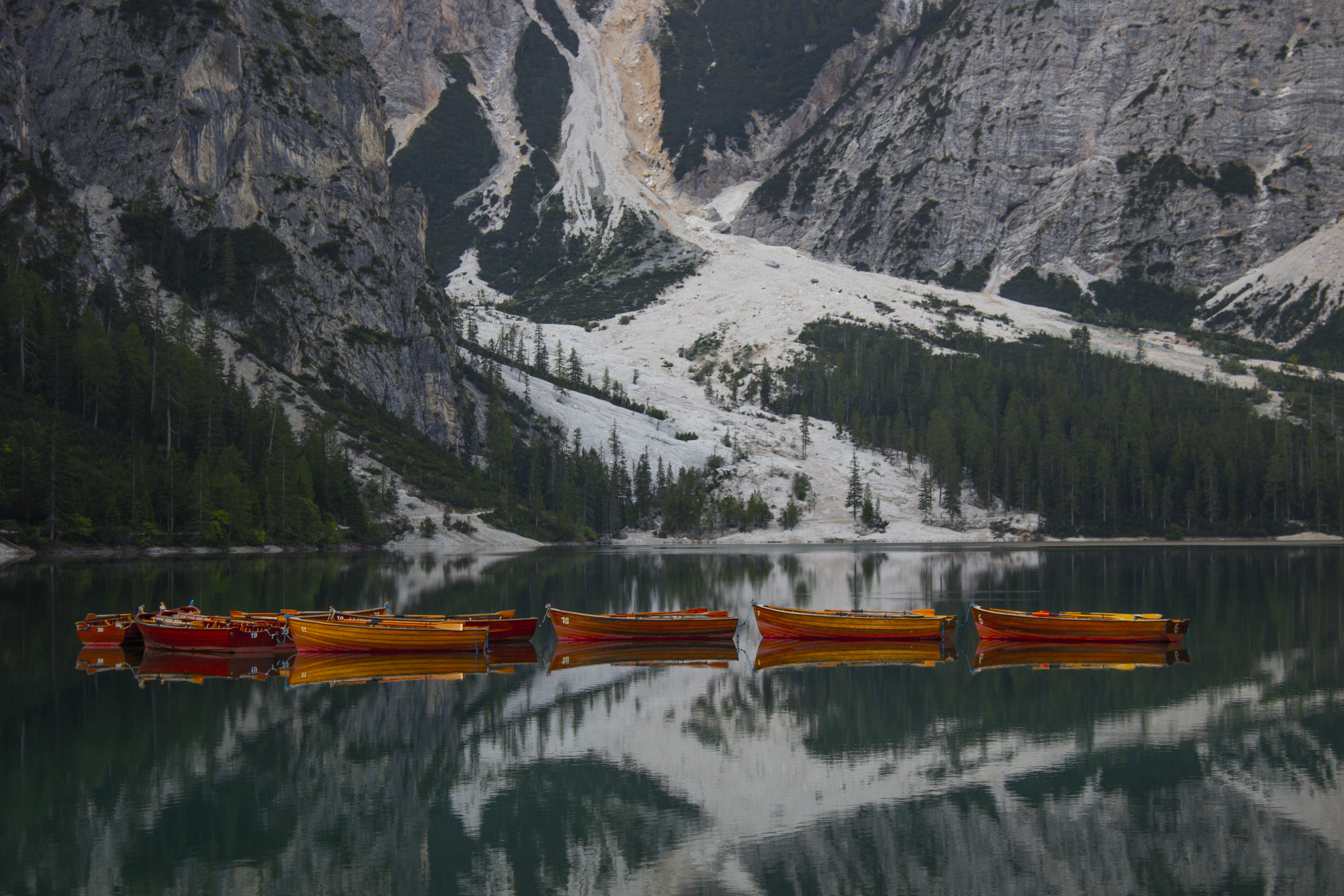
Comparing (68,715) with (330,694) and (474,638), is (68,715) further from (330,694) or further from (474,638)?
(474,638)

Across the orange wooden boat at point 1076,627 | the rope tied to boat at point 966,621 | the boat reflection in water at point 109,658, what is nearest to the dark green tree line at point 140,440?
the boat reflection in water at point 109,658

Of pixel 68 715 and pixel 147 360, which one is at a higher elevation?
pixel 147 360

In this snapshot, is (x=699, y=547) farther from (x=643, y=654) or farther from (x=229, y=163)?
(x=643, y=654)

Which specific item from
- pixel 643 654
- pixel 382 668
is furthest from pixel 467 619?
pixel 643 654

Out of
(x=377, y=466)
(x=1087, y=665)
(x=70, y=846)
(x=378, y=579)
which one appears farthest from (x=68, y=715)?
(x=377, y=466)

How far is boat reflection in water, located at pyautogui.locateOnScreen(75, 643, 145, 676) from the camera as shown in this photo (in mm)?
40281

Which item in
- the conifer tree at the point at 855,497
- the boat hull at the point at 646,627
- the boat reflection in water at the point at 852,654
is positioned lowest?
the boat reflection in water at the point at 852,654

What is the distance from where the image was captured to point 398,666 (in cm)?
4178

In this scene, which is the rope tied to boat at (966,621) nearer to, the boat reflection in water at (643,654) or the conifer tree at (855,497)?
the boat reflection in water at (643,654)

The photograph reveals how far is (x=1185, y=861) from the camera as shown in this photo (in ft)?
66.5

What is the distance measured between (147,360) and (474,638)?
88.9m

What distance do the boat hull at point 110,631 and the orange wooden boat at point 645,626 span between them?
18.0m

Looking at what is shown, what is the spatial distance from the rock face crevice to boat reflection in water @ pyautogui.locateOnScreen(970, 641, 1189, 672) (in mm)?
122523

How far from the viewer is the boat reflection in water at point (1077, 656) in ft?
139
